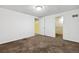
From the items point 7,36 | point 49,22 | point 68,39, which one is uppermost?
point 49,22

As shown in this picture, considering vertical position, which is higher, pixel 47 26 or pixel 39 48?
pixel 47 26

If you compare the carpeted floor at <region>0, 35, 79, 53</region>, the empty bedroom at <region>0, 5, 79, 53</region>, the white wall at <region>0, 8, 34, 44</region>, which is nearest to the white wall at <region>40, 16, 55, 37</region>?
the empty bedroom at <region>0, 5, 79, 53</region>

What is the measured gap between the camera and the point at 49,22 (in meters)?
7.75

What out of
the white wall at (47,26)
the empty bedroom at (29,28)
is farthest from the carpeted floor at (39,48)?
the white wall at (47,26)

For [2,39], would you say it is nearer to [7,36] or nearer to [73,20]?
[7,36]

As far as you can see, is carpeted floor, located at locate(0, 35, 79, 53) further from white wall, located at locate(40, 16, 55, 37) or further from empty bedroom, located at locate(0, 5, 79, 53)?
white wall, located at locate(40, 16, 55, 37)

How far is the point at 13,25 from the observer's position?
5559 mm

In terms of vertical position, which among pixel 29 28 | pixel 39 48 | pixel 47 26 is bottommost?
pixel 39 48

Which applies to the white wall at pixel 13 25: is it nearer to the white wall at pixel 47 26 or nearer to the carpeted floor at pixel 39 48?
the carpeted floor at pixel 39 48

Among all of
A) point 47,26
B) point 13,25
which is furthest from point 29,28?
point 13,25

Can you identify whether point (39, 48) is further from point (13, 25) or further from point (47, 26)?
point (47, 26)

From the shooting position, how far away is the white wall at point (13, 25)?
4.81 m
